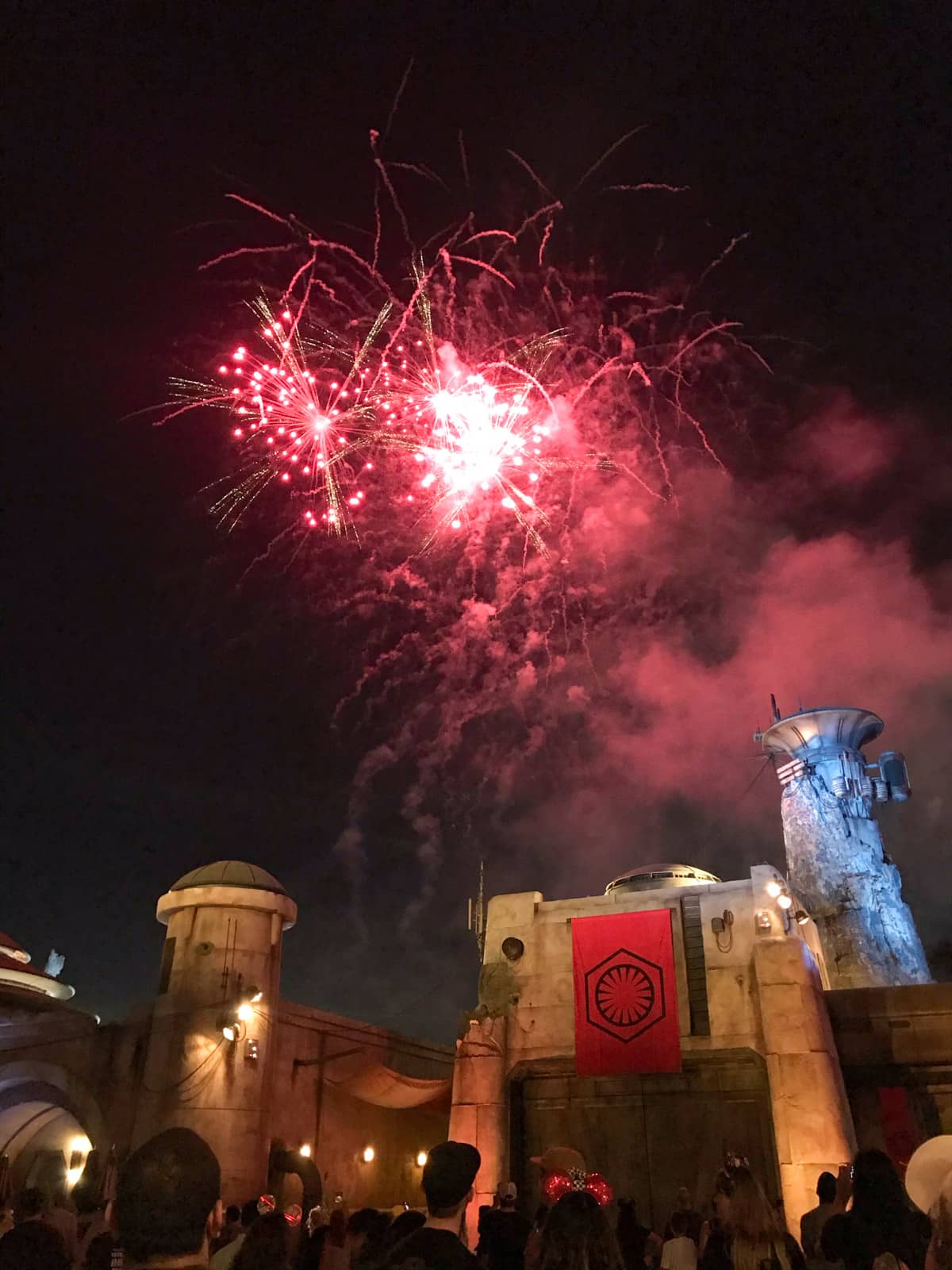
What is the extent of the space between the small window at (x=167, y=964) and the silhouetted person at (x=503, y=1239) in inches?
619

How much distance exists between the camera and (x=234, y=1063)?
2025 centimetres

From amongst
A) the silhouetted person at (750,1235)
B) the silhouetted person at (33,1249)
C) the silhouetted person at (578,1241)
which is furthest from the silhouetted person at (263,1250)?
the silhouetted person at (750,1235)

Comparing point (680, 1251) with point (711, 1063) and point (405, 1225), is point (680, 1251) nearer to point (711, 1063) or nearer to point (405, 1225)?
point (405, 1225)

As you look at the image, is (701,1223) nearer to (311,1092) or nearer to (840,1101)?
(840,1101)

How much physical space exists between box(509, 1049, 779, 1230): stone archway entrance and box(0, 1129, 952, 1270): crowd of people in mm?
13309

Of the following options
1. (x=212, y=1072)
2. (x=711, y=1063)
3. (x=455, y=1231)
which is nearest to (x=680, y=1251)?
(x=455, y=1231)

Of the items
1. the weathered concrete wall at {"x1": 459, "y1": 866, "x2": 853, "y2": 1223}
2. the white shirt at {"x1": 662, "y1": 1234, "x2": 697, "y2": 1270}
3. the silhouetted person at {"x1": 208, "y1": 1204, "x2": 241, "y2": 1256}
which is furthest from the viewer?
the weathered concrete wall at {"x1": 459, "y1": 866, "x2": 853, "y2": 1223}

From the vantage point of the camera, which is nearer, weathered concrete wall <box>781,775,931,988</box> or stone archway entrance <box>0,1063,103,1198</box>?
stone archway entrance <box>0,1063,103,1198</box>

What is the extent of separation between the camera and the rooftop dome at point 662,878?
27.3m

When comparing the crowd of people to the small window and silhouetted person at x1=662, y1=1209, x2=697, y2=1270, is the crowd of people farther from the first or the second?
the small window

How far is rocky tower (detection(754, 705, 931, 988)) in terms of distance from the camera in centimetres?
4112

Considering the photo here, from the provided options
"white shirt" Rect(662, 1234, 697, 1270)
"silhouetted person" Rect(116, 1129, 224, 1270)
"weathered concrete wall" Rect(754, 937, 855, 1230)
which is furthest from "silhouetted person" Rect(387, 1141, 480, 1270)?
"weathered concrete wall" Rect(754, 937, 855, 1230)

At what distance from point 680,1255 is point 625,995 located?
15.3 metres

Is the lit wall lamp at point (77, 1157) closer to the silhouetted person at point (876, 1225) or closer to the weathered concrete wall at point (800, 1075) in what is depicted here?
the weathered concrete wall at point (800, 1075)
